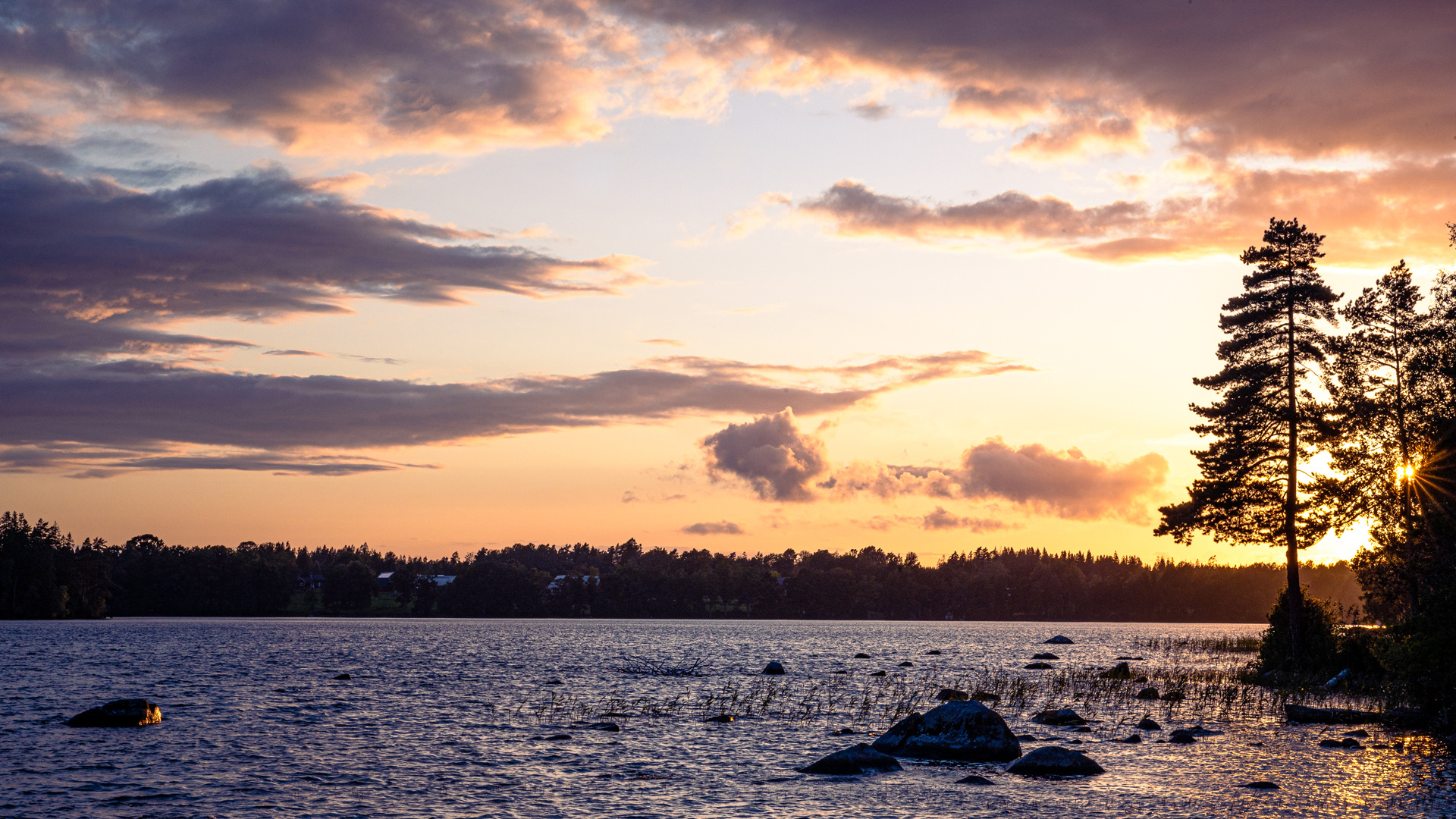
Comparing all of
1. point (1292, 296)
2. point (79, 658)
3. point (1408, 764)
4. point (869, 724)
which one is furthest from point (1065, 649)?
point (79, 658)

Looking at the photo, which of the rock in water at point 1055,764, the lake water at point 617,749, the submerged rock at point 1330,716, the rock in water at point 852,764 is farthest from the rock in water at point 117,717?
the submerged rock at point 1330,716

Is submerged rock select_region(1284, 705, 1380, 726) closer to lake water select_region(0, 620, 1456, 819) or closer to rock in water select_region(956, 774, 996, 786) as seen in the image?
lake water select_region(0, 620, 1456, 819)

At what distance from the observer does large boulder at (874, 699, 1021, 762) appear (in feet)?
116

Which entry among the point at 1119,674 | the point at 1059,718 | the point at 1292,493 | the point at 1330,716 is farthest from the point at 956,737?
the point at 1119,674

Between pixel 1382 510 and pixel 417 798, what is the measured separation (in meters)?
50.3

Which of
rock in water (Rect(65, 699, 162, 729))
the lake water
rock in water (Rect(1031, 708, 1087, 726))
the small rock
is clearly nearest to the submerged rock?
the lake water

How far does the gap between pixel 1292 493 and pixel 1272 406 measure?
15.8 ft

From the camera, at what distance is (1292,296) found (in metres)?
57.0

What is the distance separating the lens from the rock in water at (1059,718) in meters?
45.0

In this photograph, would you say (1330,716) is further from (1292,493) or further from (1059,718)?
(1292,493)

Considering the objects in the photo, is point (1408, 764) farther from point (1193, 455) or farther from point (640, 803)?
point (1193, 455)

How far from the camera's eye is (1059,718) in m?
45.5

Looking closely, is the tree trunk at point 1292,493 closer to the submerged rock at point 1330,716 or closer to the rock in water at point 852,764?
the submerged rock at point 1330,716

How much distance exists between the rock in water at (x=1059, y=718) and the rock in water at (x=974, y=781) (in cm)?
1518
